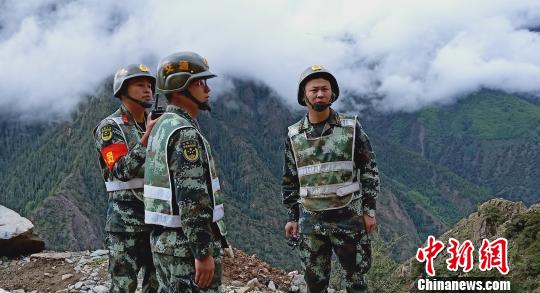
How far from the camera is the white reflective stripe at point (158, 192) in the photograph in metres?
3.72

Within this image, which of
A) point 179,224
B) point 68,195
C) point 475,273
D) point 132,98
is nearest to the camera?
point 179,224

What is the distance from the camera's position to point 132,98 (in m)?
5.38

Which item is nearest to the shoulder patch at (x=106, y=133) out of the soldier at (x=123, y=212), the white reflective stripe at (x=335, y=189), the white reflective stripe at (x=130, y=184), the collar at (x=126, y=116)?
the soldier at (x=123, y=212)

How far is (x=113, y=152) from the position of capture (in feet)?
16.0

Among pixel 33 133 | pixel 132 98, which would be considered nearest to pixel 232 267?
pixel 132 98

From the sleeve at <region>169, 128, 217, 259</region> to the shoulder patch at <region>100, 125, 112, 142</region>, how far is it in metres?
1.61

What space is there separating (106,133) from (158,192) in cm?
152

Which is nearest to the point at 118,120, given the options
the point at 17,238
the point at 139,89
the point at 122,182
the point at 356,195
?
the point at 139,89

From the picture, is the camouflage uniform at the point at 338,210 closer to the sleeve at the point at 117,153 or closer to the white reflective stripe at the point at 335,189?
the white reflective stripe at the point at 335,189

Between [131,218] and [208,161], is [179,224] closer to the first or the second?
[208,161]

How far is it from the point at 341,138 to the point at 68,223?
113134mm

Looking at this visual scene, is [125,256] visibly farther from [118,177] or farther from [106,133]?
[106,133]

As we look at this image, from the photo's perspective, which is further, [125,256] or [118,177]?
[125,256]

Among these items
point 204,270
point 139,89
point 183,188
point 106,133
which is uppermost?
point 139,89
